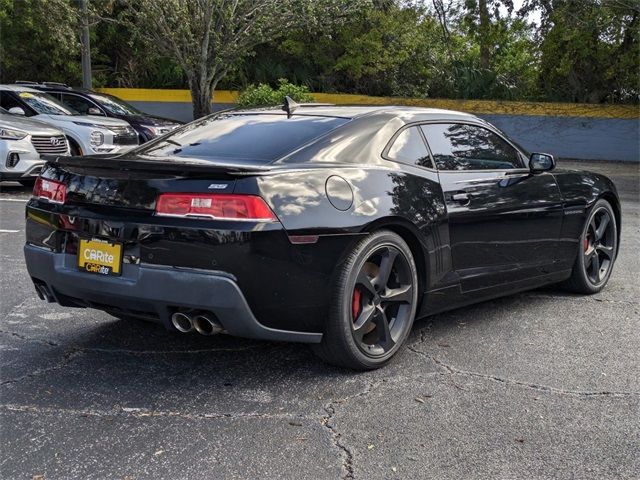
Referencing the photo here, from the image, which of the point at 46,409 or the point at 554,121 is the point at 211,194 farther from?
the point at 554,121

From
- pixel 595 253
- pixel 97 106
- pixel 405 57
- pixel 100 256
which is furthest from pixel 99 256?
pixel 405 57

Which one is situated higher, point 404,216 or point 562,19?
point 562,19

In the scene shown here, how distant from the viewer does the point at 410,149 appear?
4.49 meters

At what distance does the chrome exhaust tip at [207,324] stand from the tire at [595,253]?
10.7ft

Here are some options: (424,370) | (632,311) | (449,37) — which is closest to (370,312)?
(424,370)

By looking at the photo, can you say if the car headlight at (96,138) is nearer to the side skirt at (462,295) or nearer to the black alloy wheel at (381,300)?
the side skirt at (462,295)

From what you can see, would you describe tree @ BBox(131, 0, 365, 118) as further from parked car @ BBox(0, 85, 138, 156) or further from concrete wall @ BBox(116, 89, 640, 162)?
concrete wall @ BBox(116, 89, 640, 162)

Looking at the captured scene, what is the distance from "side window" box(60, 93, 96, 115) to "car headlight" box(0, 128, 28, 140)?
3006mm

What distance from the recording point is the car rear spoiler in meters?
3.56

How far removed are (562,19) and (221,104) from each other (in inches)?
412

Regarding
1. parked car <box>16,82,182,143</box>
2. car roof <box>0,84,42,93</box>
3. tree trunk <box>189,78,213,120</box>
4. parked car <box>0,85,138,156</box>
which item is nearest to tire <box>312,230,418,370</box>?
parked car <box>0,85,138,156</box>

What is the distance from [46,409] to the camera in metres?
3.44

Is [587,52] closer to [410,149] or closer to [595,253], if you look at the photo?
[595,253]

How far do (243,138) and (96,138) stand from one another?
8641mm
